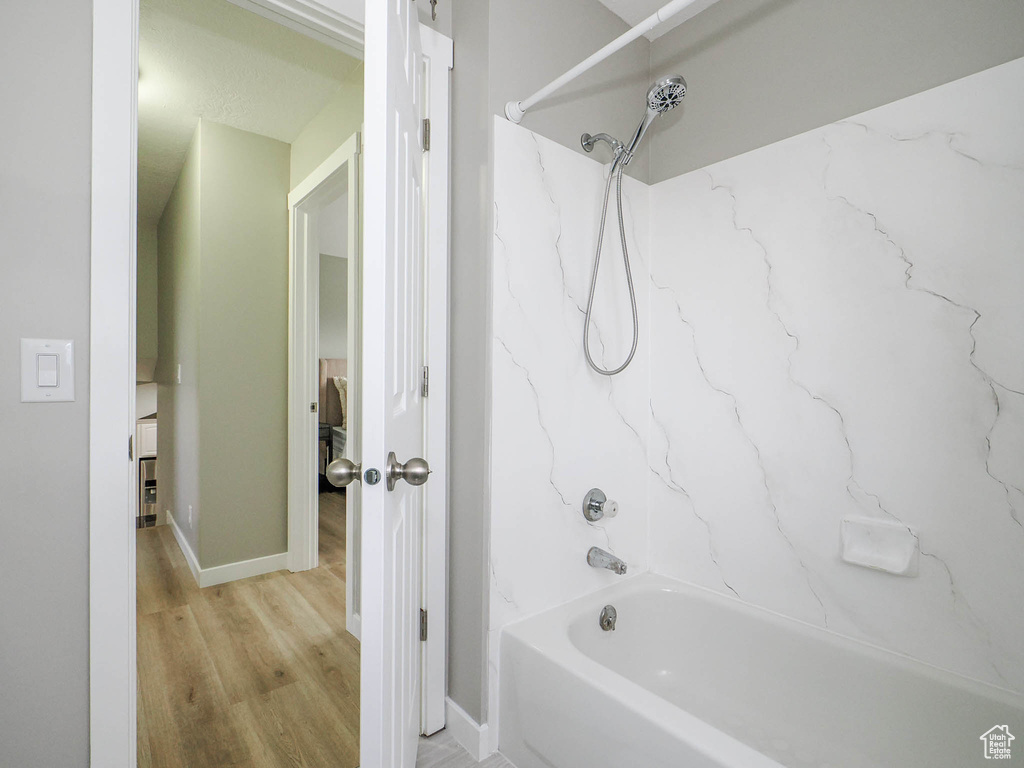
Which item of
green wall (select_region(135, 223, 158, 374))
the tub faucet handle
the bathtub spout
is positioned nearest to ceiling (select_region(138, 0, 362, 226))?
green wall (select_region(135, 223, 158, 374))

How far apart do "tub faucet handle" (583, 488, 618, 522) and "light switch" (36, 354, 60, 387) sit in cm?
138

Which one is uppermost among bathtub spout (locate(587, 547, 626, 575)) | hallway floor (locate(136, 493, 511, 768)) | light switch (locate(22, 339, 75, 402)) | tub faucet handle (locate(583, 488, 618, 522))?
light switch (locate(22, 339, 75, 402))

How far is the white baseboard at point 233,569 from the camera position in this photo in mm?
2666

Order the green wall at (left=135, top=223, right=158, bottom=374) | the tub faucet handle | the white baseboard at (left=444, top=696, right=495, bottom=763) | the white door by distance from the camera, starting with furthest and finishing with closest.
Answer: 1. the green wall at (left=135, top=223, right=158, bottom=374)
2. the tub faucet handle
3. the white baseboard at (left=444, top=696, right=495, bottom=763)
4. the white door

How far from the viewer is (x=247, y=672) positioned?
1.92m

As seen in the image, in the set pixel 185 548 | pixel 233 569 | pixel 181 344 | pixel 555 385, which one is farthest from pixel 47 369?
pixel 185 548

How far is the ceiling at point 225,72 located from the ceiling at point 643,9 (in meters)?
1.16

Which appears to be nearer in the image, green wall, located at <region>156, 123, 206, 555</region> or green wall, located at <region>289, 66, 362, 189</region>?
green wall, located at <region>289, 66, 362, 189</region>

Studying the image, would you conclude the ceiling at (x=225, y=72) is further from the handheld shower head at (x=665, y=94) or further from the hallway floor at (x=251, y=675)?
the hallway floor at (x=251, y=675)

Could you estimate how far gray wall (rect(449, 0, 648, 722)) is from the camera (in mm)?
1465

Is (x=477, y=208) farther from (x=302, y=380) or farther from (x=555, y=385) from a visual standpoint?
(x=302, y=380)

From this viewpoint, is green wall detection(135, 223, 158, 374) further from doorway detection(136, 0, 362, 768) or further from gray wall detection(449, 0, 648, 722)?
gray wall detection(449, 0, 648, 722)

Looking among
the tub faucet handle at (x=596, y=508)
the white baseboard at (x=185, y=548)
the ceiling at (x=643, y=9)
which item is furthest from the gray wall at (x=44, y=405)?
the white baseboard at (x=185, y=548)

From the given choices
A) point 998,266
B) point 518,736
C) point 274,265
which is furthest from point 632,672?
point 274,265
